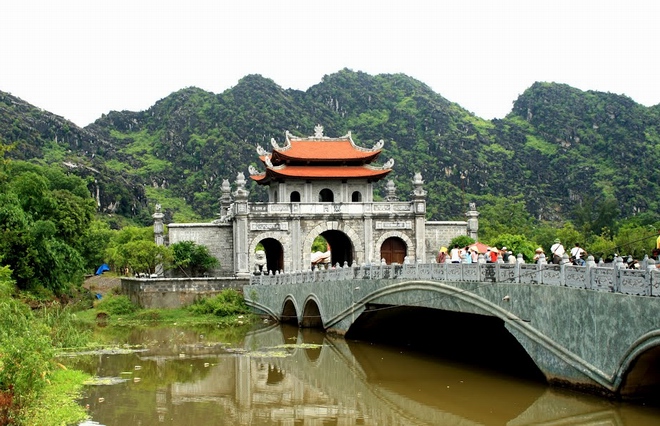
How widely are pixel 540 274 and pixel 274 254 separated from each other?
28.8 m

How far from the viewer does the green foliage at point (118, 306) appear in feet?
121

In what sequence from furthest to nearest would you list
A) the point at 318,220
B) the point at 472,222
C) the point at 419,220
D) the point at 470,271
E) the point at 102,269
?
the point at 102,269 < the point at 472,222 < the point at 419,220 < the point at 318,220 < the point at 470,271

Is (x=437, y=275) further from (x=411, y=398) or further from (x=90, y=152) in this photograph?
(x=90, y=152)

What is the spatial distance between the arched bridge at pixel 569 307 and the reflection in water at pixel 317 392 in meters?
0.61

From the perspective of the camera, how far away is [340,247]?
4494cm

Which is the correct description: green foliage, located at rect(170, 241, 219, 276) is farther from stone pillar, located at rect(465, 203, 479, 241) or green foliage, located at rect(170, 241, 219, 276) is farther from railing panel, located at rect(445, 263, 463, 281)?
railing panel, located at rect(445, 263, 463, 281)

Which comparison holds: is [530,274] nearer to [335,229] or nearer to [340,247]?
[335,229]

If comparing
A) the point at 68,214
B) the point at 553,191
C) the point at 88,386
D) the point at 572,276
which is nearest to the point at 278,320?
the point at 68,214

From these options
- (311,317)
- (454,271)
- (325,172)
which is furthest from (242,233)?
(454,271)

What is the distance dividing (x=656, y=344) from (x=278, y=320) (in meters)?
22.4

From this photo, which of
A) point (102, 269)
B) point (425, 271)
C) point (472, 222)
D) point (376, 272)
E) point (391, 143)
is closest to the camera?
point (425, 271)

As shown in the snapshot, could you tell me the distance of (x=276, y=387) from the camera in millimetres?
19875

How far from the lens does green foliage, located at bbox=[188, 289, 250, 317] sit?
3638cm

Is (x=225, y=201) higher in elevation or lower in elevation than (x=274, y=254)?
higher
